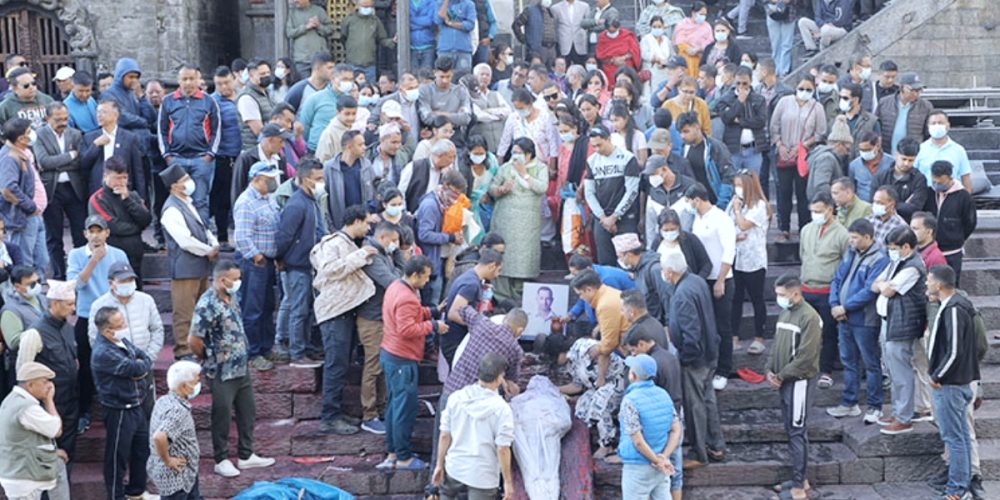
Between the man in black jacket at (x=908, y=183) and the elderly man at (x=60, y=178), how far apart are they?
26.2ft

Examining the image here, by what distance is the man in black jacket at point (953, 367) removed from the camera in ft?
33.1

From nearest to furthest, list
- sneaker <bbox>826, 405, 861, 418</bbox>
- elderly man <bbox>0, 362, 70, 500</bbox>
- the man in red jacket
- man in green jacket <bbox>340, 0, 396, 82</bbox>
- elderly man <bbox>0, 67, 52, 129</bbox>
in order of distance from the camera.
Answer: elderly man <bbox>0, 362, 70, 500</bbox>, the man in red jacket, sneaker <bbox>826, 405, 861, 418</bbox>, elderly man <bbox>0, 67, 52, 129</bbox>, man in green jacket <bbox>340, 0, 396, 82</bbox>

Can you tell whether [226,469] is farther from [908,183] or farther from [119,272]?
[908,183]

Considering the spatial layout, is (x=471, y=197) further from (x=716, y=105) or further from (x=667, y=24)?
(x=667, y=24)

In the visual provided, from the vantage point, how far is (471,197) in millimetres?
12461

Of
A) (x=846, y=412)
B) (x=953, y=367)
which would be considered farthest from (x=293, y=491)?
(x=953, y=367)

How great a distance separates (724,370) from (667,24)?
6.89 metres

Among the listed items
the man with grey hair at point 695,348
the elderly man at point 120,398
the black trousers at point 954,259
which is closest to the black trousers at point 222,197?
the elderly man at point 120,398

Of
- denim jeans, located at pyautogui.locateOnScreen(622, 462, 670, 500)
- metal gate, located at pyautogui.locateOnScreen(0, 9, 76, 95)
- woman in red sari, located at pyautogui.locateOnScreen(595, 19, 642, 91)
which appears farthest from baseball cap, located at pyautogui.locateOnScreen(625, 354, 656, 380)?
metal gate, located at pyautogui.locateOnScreen(0, 9, 76, 95)

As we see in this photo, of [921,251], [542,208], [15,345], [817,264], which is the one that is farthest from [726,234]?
[15,345]

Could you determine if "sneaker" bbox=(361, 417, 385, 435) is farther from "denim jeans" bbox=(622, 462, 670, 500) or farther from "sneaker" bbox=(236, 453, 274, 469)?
"denim jeans" bbox=(622, 462, 670, 500)

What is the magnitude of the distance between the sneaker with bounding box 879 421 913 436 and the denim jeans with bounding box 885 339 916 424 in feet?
0.13

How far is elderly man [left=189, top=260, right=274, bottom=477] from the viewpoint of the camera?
1024 centimetres

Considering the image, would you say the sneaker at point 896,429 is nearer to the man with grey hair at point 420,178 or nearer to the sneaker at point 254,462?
the man with grey hair at point 420,178
